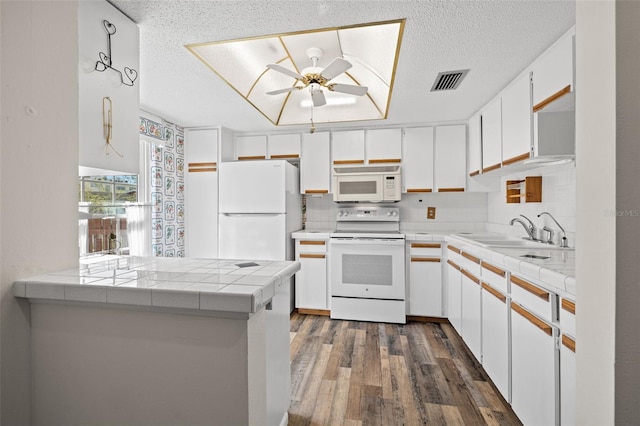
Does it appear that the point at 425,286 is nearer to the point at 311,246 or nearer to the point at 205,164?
the point at 311,246

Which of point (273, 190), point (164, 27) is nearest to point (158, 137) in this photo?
point (273, 190)

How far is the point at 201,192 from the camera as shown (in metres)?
3.76

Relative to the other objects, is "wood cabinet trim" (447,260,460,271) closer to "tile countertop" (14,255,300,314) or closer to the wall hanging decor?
"tile countertop" (14,255,300,314)

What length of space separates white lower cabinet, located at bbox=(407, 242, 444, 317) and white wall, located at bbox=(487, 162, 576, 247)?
0.75 metres

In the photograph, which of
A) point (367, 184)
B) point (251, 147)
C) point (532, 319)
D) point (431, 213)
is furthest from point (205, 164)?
point (532, 319)

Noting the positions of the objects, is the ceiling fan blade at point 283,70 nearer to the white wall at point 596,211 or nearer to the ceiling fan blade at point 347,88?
the ceiling fan blade at point 347,88

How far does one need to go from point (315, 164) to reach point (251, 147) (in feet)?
2.89

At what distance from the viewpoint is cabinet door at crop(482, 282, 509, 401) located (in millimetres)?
1859

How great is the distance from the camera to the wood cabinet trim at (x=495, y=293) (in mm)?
1884

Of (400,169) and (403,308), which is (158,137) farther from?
(403,308)

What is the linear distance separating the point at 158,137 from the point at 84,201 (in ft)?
3.53

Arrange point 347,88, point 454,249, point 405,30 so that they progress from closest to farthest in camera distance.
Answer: point 405,30
point 347,88
point 454,249

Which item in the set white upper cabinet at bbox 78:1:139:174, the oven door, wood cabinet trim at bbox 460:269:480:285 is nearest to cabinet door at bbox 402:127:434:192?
the oven door

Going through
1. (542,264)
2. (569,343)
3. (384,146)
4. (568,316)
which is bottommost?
(569,343)
